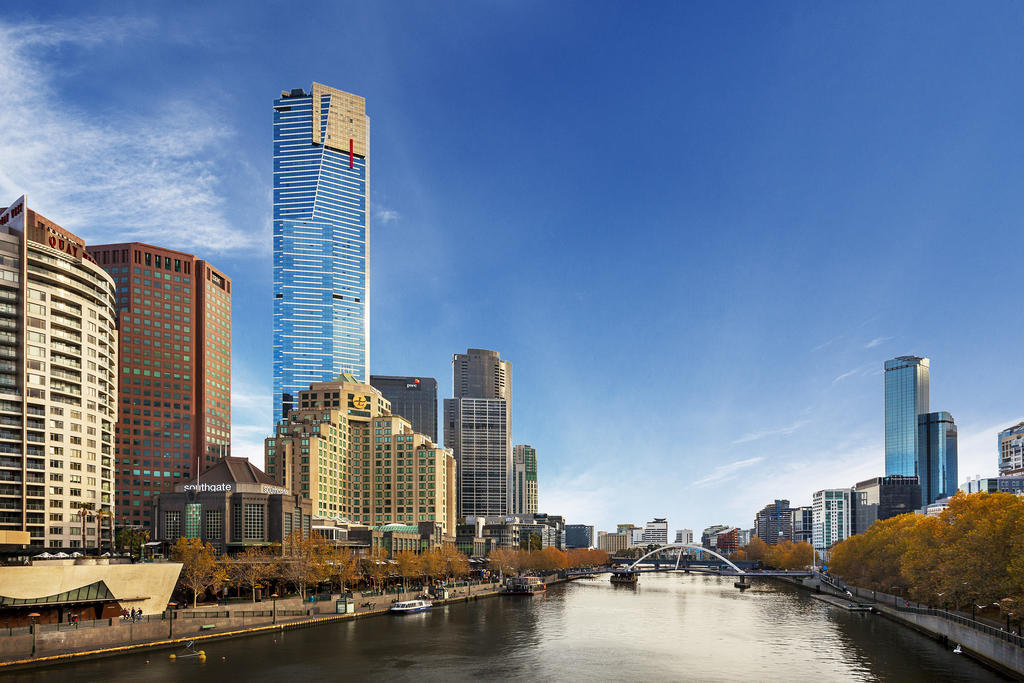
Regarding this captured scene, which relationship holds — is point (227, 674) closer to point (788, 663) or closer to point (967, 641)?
point (788, 663)

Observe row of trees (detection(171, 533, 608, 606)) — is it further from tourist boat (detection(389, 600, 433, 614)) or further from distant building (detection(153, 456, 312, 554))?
tourist boat (detection(389, 600, 433, 614))

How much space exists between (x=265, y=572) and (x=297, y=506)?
4722 cm

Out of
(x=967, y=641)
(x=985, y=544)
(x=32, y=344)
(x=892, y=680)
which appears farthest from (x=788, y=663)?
(x=32, y=344)

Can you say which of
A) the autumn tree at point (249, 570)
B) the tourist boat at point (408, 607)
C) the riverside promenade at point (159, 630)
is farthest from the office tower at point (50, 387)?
the tourist boat at point (408, 607)

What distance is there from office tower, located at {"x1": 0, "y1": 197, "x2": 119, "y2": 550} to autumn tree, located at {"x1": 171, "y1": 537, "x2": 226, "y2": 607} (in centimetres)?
2300

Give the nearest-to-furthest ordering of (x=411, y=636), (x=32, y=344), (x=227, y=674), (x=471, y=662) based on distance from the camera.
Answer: (x=227, y=674) < (x=471, y=662) < (x=411, y=636) < (x=32, y=344)

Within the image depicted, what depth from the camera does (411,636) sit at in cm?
11531

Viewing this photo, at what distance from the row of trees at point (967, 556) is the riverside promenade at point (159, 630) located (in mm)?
85751

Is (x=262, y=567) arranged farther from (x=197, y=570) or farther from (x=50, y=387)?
(x=50, y=387)

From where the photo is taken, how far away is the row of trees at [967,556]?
306 feet

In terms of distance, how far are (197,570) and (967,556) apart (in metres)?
107

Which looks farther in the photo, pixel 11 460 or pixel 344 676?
pixel 11 460

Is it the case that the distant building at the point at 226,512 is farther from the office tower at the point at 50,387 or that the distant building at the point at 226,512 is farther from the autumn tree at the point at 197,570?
the autumn tree at the point at 197,570

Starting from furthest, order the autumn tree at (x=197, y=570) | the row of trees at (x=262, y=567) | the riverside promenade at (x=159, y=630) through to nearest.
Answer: the row of trees at (x=262, y=567)
the autumn tree at (x=197, y=570)
the riverside promenade at (x=159, y=630)
